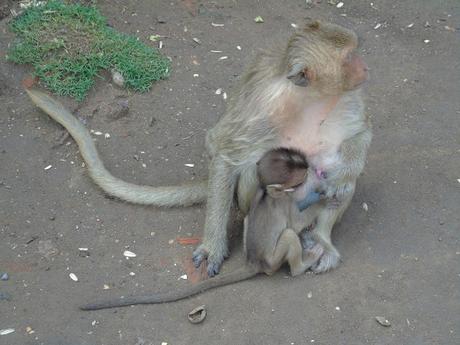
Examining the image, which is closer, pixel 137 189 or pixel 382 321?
pixel 382 321

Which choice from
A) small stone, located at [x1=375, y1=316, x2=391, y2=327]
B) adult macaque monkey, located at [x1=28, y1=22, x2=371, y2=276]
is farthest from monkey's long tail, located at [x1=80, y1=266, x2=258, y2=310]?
small stone, located at [x1=375, y1=316, x2=391, y2=327]

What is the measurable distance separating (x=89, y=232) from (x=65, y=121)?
115 centimetres

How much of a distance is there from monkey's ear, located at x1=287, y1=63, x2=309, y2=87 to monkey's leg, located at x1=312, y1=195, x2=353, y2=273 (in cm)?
121

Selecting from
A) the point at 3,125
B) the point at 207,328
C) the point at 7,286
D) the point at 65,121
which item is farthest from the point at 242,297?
the point at 3,125

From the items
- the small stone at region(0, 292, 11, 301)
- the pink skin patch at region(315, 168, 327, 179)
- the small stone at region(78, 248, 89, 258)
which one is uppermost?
the pink skin patch at region(315, 168, 327, 179)

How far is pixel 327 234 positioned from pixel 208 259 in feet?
3.17

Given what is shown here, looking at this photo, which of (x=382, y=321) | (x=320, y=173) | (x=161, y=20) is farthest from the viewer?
(x=161, y=20)

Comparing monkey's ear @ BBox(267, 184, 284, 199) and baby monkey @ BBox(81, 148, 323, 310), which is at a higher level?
monkey's ear @ BBox(267, 184, 284, 199)

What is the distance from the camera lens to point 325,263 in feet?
18.0

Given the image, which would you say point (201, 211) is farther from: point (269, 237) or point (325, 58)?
point (325, 58)

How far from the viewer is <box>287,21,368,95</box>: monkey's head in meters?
4.63

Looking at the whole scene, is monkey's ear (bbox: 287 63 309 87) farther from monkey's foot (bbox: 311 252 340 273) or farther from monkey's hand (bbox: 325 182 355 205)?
monkey's foot (bbox: 311 252 340 273)

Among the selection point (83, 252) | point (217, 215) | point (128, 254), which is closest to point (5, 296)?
point (83, 252)

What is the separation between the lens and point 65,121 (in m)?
6.37
